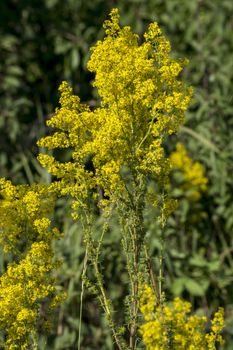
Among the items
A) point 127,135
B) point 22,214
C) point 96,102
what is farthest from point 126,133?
point 96,102

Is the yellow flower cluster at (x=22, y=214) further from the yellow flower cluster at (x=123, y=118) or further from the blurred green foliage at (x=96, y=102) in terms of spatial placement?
the blurred green foliage at (x=96, y=102)

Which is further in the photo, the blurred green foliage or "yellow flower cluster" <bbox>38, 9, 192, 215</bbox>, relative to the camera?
the blurred green foliage

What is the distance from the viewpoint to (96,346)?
14.6 feet

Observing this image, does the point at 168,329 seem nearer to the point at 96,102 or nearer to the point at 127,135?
the point at 127,135

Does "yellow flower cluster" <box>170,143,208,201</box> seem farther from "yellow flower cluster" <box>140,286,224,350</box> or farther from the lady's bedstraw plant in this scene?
"yellow flower cluster" <box>140,286,224,350</box>

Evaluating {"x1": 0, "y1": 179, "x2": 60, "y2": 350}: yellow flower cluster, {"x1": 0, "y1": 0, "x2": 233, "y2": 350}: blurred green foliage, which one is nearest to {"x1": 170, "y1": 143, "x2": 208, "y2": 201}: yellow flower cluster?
{"x1": 0, "y1": 0, "x2": 233, "y2": 350}: blurred green foliage

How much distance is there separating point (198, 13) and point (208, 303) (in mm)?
1837

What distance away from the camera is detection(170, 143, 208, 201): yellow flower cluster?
4.52 metres

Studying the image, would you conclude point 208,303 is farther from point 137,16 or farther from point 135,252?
point 135,252

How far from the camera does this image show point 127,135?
7.04ft

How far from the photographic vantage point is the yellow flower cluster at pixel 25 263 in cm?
219

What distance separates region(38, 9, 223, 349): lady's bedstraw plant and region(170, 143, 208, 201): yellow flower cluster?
2.28 m

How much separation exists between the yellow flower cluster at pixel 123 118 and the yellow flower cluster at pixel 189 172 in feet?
7.50

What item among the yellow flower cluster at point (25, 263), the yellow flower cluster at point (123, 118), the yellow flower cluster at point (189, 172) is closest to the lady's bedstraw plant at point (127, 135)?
the yellow flower cluster at point (123, 118)
